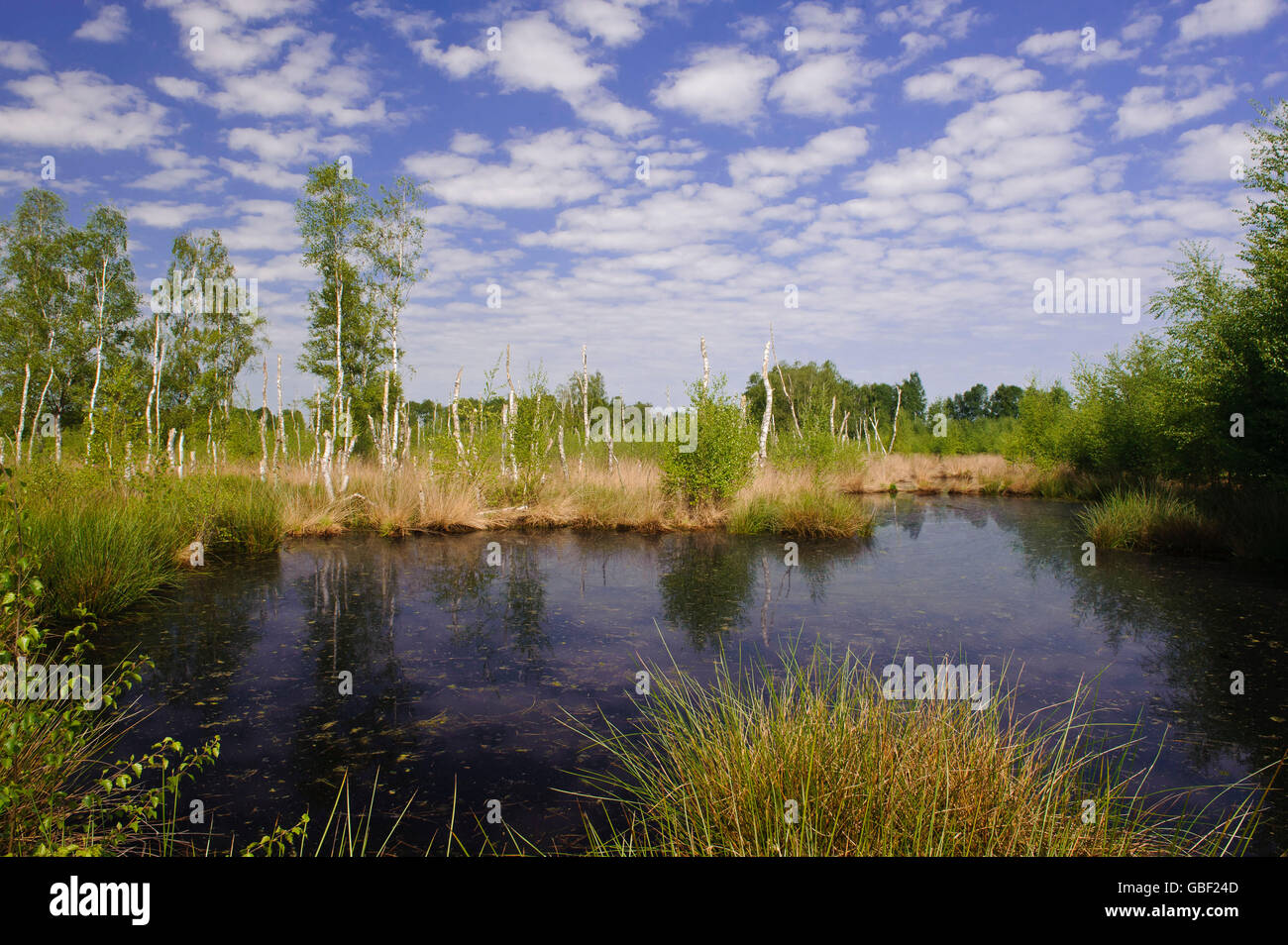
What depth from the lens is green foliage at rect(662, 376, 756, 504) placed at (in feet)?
46.6

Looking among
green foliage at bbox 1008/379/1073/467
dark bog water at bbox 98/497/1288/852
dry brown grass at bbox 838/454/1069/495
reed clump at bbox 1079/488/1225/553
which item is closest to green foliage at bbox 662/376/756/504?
dark bog water at bbox 98/497/1288/852

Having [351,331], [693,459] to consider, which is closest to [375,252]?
[351,331]

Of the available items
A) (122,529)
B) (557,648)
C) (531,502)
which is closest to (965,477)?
(531,502)

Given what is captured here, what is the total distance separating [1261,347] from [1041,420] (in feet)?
59.4

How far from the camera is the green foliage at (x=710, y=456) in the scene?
14.2 metres

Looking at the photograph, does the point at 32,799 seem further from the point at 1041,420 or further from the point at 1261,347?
the point at 1041,420

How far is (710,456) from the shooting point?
47.1ft

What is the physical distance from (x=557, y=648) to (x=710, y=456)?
897cm

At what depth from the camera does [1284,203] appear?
31.9ft

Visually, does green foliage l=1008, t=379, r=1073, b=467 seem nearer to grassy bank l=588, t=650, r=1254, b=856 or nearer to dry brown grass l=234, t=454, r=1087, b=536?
dry brown grass l=234, t=454, r=1087, b=536

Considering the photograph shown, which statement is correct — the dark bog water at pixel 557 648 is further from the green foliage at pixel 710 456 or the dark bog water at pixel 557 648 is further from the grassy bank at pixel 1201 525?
the green foliage at pixel 710 456

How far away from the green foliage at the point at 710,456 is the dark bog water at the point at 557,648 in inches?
136

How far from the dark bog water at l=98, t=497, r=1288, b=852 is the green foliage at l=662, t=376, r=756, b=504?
3.45 meters

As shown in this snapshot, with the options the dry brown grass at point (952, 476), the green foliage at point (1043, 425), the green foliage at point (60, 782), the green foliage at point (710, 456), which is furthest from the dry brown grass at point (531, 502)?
the green foliage at point (1043, 425)
